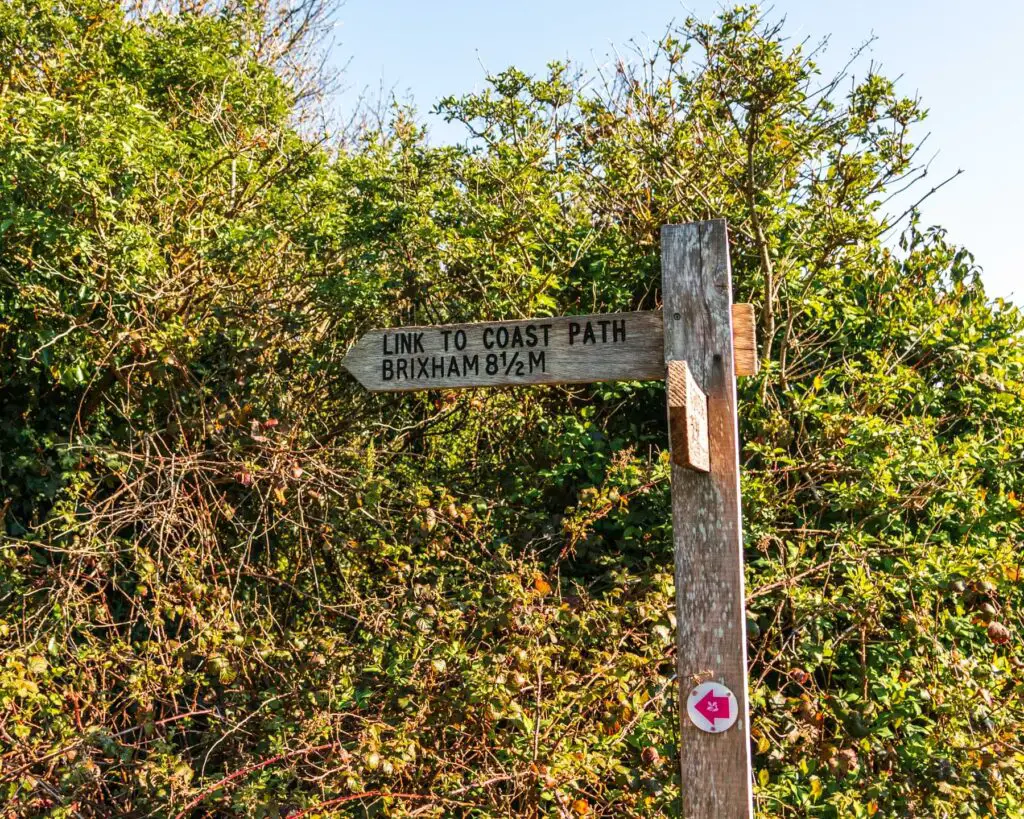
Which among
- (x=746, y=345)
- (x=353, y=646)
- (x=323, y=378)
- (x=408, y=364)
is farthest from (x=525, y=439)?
(x=746, y=345)

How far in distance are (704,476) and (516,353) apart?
829mm

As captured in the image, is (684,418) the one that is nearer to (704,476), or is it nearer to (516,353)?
(704,476)

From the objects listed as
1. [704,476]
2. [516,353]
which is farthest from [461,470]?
[704,476]

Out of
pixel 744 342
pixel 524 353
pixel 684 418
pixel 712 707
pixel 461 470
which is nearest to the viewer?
pixel 684 418

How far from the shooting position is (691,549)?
12.4ft

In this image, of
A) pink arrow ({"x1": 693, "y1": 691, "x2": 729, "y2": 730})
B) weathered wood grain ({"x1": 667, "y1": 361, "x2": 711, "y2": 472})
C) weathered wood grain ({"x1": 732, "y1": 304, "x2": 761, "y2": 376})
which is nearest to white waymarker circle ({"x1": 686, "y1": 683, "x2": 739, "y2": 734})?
pink arrow ({"x1": 693, "y1": 691, "x2": 729, "y2": 730})

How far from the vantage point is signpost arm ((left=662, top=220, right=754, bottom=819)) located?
12.2ft

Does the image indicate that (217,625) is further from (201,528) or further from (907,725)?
(907,725)

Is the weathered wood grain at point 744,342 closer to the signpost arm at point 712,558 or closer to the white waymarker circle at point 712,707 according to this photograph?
the signpost arm at point 712,558

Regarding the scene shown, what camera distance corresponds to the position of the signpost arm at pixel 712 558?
372 centimetres

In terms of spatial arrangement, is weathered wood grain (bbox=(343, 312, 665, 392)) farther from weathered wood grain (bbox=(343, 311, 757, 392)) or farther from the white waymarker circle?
the white waymarker circle

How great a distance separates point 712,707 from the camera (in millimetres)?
3729

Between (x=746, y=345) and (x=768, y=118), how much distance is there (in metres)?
2.49

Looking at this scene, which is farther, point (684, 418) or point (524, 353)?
point (524, 353)
